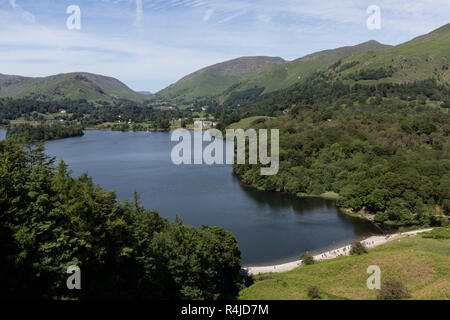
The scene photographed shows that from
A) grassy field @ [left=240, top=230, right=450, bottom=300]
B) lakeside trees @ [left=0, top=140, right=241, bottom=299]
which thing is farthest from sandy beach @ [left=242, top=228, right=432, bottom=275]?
lakeside trees @ [left=0, top=140, right=241, bottom=299]

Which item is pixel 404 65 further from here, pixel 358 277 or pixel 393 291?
pixel 393 291

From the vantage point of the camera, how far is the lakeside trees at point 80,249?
14.7m

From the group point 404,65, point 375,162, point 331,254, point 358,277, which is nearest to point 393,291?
point 358,277

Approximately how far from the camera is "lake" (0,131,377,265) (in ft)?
140

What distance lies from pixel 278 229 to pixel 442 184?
25.9m

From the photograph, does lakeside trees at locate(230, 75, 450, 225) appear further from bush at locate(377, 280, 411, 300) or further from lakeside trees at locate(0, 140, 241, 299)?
lakeside trees at locate(0, 140, 241, 299)

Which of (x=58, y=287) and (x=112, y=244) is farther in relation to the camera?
(x=112, y=244)

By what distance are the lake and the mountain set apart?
332 feet

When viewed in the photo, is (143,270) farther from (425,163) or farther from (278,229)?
(425,163)

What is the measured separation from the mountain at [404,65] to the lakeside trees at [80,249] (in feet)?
470

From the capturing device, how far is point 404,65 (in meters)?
156

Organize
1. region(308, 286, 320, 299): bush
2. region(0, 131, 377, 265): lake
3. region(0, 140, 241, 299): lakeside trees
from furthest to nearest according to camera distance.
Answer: region(0, 131, 377, 265): lake, region(308, 286, 320, 299): bush, region(0, 140, 241, 299): lakeside trees

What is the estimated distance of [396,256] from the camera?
2962cm
